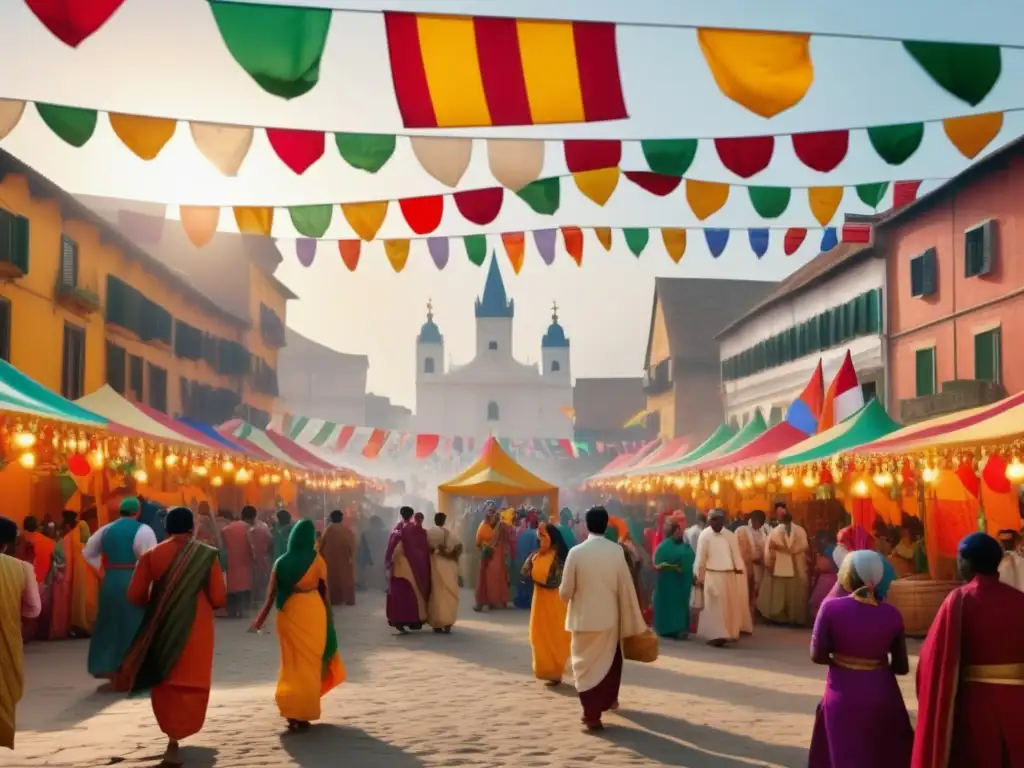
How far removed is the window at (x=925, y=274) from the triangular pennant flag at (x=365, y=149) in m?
16.6

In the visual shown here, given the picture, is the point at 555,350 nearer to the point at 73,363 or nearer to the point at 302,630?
the point at 73,363

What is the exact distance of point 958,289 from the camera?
80.9ft

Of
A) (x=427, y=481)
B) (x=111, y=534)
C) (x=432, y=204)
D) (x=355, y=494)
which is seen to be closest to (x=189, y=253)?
(x=355, y=494)

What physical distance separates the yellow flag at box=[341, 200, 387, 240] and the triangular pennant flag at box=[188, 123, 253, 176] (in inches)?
103

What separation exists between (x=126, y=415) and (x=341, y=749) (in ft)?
36.9

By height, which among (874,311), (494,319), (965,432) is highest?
(494,319)

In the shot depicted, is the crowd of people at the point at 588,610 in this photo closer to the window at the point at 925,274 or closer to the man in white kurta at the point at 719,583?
the man in white kurta at the point at 719,583

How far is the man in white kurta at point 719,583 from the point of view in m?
14.5

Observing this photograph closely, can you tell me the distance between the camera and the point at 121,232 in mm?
26531

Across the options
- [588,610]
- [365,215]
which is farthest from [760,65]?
[365,215]

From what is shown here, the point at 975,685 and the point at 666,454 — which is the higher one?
the point at 666,454

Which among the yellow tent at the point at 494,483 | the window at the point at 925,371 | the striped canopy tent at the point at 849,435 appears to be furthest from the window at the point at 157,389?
the striped canopy tent at the point at 849,435

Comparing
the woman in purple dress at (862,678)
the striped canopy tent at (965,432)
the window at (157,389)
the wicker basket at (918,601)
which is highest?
the window at (157,389)

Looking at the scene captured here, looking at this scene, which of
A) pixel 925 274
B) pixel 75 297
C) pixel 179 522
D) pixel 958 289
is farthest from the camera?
pixel 925 274
